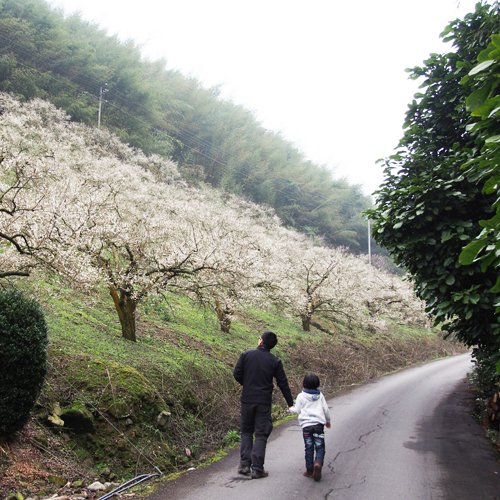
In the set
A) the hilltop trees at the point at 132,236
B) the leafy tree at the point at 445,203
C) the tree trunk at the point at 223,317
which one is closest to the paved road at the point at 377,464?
the leafy tree at the point at 445,203

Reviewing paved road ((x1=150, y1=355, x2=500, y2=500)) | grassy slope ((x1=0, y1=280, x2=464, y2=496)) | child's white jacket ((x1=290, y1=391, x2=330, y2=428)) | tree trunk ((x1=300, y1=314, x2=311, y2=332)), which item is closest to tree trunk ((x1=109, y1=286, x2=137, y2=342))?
grassy slope ((x1=0, y1=280, x2=464, y2=496))

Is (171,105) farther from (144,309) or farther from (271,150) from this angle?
(144,309)

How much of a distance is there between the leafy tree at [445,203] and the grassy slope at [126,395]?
5.04m

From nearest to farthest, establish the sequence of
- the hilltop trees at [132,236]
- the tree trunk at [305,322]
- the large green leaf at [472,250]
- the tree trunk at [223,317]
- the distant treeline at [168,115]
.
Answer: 1. the large green leaf at [472,250]
2. the hilltop trees at [132,236]
3. the tree trunk at [223,317]
4. the tree trunk at [305,322]
5. the distant treeline at [168,115]

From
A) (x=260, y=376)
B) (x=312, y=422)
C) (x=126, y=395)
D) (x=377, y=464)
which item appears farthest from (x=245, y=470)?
(x=126, y=395)

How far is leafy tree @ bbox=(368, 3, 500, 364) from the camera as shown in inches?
290

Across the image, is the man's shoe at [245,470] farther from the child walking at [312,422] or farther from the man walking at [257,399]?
the child walking at [312,422]

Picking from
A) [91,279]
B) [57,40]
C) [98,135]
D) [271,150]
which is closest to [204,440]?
[91,279]

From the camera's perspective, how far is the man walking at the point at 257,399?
19.5 ft

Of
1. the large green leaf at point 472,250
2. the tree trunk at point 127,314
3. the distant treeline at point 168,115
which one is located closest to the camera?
the large green leaf at point 472,250

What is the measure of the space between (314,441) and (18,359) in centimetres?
413

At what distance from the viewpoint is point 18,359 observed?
5.42 metres

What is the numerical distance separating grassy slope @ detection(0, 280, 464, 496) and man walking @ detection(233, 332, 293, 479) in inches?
64.1

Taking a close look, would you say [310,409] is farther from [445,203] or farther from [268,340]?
[445,203]
